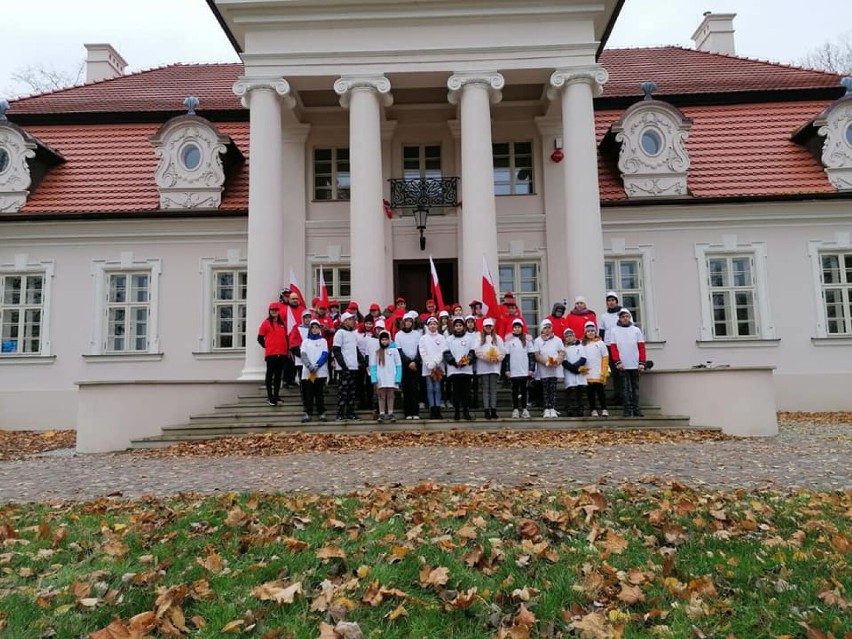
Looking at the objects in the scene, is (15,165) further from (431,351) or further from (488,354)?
(488,354)

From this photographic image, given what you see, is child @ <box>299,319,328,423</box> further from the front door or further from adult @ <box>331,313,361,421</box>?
the front door

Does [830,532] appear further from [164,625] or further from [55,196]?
[55,196]

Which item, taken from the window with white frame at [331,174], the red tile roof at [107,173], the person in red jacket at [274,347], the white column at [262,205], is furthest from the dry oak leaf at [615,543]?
the red tile roof at [107,173]

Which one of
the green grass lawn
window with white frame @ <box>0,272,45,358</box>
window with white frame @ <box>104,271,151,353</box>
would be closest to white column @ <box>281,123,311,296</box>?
window with white frame @ <box>104,271,151,353</box>

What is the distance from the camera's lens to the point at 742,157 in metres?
17.0

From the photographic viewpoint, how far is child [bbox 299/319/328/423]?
35.6 ft

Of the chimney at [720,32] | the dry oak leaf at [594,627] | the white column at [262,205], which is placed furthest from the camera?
the chimney at [720,32]

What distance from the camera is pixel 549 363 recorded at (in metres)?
10.9

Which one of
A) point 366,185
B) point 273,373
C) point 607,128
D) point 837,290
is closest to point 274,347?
point 273,373

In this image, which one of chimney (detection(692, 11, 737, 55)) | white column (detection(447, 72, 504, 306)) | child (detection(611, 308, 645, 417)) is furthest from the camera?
chimney (detection(692, 11, 737, 55))

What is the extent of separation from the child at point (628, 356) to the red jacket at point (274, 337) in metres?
5.39

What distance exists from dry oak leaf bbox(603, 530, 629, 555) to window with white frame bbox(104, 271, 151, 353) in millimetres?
14442

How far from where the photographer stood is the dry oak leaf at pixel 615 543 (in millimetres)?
4105

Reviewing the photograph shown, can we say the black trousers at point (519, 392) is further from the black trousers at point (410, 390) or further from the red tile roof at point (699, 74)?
the red tile roof at point (699, 74)
